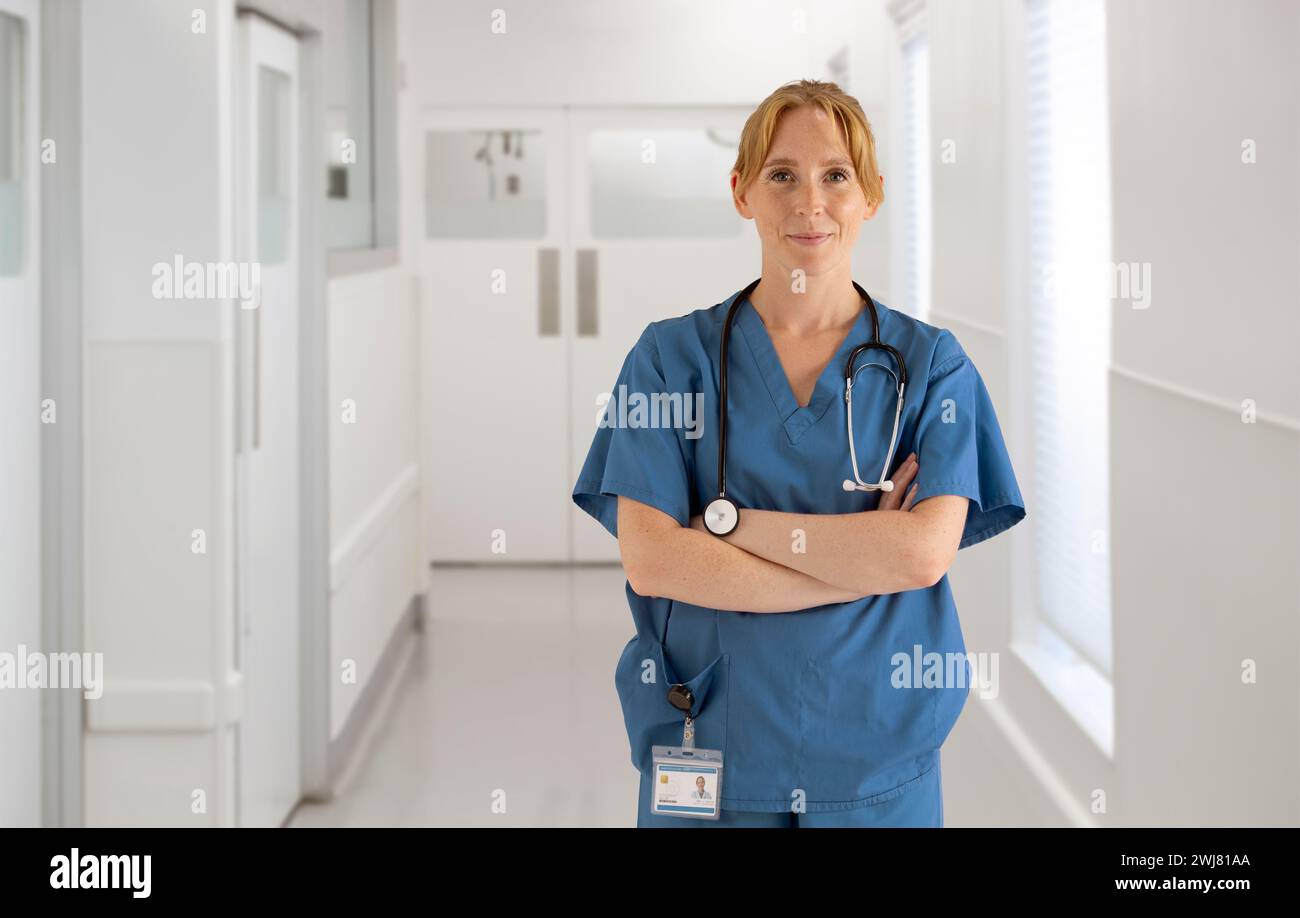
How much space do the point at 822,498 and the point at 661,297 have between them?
16.1 ft

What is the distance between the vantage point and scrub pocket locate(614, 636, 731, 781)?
1655 millimetres

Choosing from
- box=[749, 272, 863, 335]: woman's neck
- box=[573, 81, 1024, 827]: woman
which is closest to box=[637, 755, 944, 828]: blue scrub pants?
box=[573, 81, 1024, 827]: woman

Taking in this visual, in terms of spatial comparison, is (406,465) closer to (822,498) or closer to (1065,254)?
(1065,254)

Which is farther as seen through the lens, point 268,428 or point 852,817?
point 268,428

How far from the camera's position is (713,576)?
1.61 meters

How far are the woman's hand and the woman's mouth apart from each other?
28cm

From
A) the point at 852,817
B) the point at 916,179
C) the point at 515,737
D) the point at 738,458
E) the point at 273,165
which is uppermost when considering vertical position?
the point at 916,179

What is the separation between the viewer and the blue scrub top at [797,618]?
164cm

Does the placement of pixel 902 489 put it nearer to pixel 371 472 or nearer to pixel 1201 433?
pixel 1201 433

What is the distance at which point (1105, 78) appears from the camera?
9.81ft

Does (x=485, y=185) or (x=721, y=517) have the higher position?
(x=485, y=185)

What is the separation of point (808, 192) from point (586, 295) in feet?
16.3

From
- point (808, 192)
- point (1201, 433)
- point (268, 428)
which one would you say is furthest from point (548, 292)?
point (808, 192)
